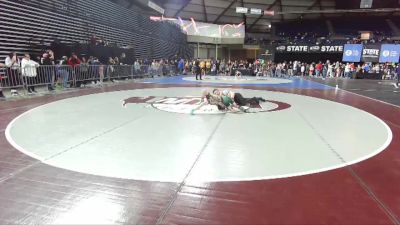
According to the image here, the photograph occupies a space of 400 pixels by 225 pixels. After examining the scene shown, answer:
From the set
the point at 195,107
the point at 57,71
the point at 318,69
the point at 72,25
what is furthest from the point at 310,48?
the point at 195,107

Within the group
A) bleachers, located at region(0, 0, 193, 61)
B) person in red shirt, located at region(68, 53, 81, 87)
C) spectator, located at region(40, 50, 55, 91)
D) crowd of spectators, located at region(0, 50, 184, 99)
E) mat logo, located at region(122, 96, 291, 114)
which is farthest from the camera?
person in red shirt, located at region(68, 53, 81, 87)

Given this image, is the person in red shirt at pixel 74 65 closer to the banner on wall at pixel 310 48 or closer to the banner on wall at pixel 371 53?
the banner on wall at pixel 310 48

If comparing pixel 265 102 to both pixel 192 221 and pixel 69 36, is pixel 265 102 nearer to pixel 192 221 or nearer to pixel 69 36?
pixel 192 221

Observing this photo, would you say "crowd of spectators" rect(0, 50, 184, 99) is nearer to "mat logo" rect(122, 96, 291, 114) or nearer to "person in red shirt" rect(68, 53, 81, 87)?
"person in red shirt" rect(68, 53, 81, 87)

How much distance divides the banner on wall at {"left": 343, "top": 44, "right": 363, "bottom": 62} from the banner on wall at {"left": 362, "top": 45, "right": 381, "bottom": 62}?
0.44 m

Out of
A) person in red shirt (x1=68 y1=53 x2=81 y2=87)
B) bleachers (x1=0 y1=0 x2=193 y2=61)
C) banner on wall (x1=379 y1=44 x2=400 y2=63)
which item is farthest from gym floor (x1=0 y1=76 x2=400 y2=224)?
banner on wall (x1=379 y1=44 x2=400 y2=63)

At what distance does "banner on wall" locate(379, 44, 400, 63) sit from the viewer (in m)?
29.2

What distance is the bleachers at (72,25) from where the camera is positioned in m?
13.0

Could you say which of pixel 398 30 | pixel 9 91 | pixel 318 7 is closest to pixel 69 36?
pixel 9 91

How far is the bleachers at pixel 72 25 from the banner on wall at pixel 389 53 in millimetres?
21771

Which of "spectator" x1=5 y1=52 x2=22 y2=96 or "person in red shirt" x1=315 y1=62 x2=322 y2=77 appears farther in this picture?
"person in red shirt" x1=315 y1=62 x2=322 y2=77

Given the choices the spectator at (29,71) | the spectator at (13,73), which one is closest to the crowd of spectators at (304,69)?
the spectator at (29,71)

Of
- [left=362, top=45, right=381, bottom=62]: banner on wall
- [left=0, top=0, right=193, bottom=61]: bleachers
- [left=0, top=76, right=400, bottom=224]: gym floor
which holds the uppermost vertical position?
[left=0, top=0, right=193, bottom=61]: bleachers

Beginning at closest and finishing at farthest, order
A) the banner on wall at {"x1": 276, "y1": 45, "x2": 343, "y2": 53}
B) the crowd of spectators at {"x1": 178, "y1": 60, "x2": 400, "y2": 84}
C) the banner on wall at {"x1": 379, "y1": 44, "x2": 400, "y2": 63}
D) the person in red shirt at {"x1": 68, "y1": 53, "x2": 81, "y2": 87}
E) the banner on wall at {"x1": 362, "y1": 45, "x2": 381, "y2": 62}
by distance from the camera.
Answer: the person in red shirt at {"x1": 68, "y1": 53, "x2": 81, "y2": 87} < the crowd of spectators at {"x1": 178, "y1": 60, "x2": 400, "y2": 84} < the banner on wall at {"x1": 379, "y1": 44, "x2": 400, "y2": 63} < the banner on wall at {"x1": 362, "y1": 45, "x2": 381, "y2": 62} < the banner on wall at {"x1": 276, "y1": 45, "x2": 343, "y2": 53}
